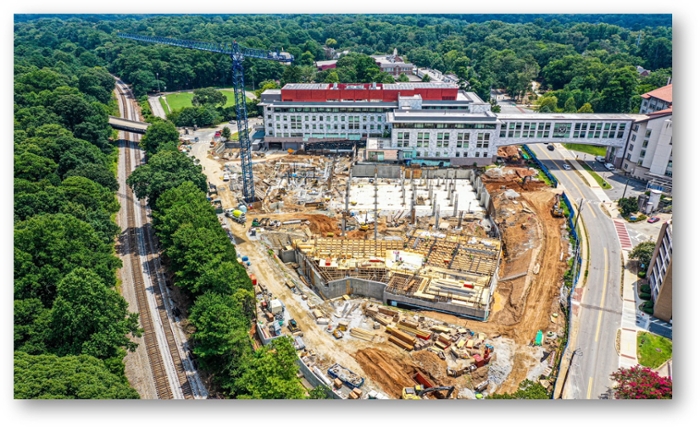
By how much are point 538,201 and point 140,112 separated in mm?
96059

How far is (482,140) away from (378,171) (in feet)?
59.5

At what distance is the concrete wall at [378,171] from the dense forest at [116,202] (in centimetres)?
2604

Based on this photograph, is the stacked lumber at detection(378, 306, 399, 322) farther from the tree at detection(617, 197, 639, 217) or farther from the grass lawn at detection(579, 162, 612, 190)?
the grass lawn at detection(579, 162, 612, 190)

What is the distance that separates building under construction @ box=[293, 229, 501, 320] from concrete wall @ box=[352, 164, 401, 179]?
21.3m

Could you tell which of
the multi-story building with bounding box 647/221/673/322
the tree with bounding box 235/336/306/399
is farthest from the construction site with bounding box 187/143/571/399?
the multi-story building with bounding box 647/221/673/322

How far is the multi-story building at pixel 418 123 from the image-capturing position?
247ft

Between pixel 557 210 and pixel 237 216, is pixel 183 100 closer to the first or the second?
pixel 237 216

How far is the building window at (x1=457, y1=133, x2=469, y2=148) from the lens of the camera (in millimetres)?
76188

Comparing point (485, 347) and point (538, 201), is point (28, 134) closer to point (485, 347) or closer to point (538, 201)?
point (485, 347)

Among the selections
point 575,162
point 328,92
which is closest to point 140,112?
point 328,92

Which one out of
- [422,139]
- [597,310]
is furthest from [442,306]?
[422,139]

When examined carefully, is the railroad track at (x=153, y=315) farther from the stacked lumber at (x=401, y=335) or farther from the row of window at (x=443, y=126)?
the row of window at (x=443, y=126)

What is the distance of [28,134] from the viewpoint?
230ft

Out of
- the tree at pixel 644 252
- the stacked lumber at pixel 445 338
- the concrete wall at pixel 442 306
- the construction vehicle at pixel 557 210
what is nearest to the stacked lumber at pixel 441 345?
the stacked lumber at pixel 445 338
